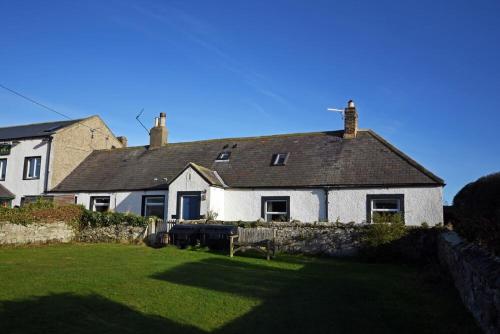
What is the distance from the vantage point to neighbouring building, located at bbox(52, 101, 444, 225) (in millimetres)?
19938

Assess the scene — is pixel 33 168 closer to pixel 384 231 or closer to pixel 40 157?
pixel 40 157

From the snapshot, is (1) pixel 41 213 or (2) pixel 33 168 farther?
(2) pixel 33 168

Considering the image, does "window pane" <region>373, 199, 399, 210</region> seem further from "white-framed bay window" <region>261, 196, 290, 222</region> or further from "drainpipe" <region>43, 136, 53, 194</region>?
"drainpipe" <region>43, 136, 53, 194</region>

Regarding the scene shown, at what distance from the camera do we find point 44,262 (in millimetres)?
13828

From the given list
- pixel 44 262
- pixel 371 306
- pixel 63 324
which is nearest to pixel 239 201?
pixel 44 262

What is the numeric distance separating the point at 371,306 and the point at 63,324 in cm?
594

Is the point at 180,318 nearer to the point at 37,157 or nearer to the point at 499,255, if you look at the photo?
the point at 499,255

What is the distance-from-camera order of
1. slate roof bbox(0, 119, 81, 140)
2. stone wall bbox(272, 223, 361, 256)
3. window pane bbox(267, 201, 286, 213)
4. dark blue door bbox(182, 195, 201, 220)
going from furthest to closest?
slate roof bbox(0, 119, 81, 140)
dark blue door bbox(182, 195, 201, 220)
window pane bbox(267, 201, 286, 213)
stone wall bbox(272, 223, 361, 256)

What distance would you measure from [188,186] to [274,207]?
15.9ft

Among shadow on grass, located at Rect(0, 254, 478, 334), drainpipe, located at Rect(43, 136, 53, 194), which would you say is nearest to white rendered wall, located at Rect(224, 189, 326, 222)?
shadow on grass, located at Rect(0, 254, 478, 334)

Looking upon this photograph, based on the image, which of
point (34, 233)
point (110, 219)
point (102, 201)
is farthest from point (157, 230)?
point (102, 201)

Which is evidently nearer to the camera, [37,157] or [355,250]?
[355,250]

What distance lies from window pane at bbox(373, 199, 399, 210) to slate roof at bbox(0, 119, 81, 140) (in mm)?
22318

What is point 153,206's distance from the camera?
24625 mm
